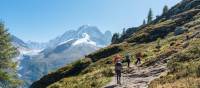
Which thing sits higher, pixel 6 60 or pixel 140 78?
pixel 6 60

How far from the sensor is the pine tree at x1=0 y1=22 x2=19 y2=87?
185 ft

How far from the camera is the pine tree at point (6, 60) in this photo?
56453mm

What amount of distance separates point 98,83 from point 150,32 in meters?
79.2

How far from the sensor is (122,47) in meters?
107

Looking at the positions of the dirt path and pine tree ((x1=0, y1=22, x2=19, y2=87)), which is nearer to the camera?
the dirt path

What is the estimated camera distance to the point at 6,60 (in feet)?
189

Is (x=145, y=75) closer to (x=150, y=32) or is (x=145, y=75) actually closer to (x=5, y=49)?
(x=5, y=49)

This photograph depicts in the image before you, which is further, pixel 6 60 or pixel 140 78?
pixel 6 60

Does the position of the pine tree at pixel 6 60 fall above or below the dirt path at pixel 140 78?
above

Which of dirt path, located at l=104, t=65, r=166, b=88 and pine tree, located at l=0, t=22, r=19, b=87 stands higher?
pine tree, located at l=0, t=22, r=19, b=87

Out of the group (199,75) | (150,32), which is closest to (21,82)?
(199,75)

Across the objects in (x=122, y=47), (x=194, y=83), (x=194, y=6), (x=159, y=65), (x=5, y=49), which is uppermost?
(x=194, y=6)

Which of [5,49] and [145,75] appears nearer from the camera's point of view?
[145,75]

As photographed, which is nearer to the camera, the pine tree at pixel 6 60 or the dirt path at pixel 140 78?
the dirt path at pixel 140 78
